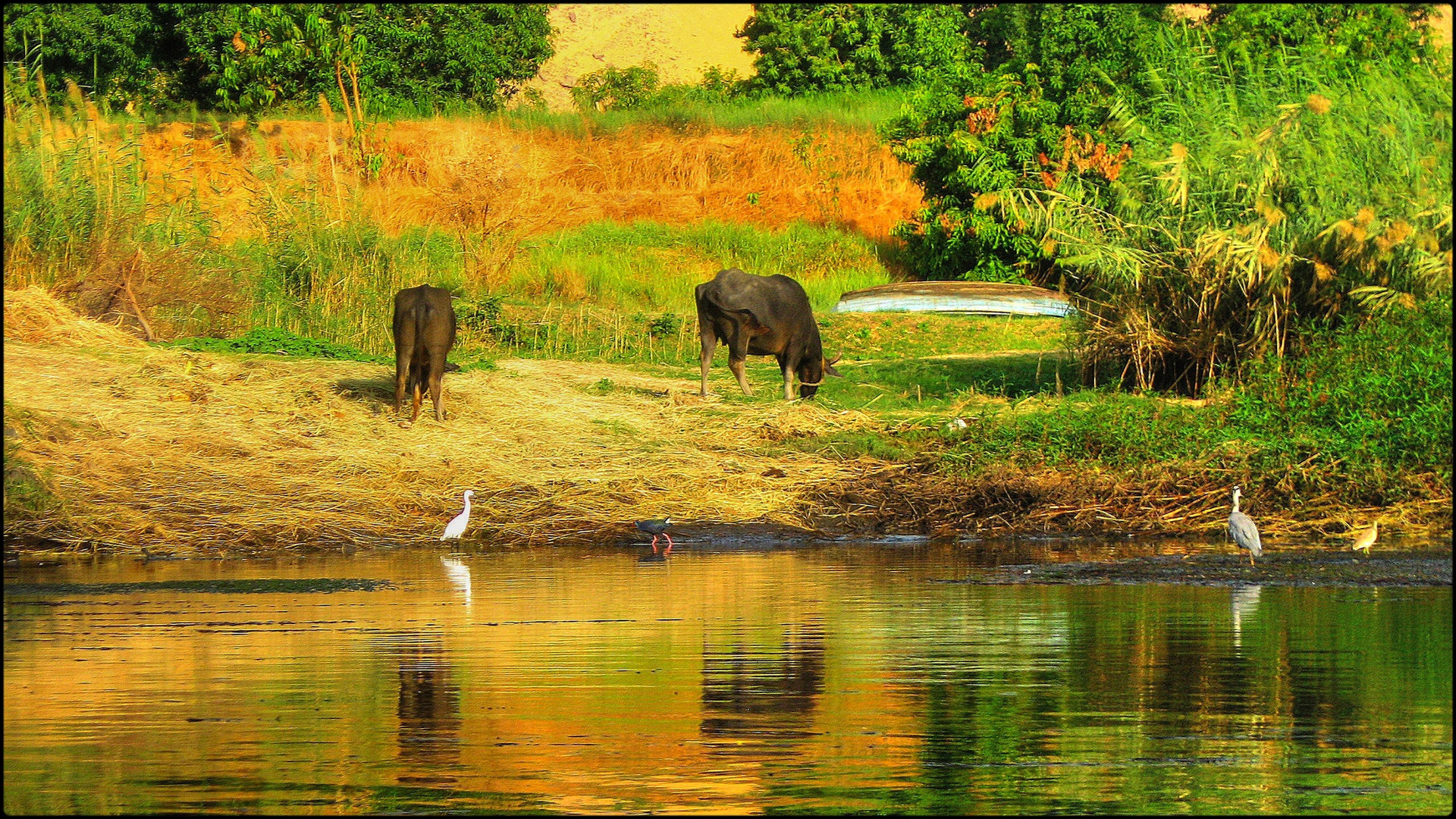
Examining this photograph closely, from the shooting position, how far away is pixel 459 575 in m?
10.7

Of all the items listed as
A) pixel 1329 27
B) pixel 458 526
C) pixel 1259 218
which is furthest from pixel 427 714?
pixel 1329 27

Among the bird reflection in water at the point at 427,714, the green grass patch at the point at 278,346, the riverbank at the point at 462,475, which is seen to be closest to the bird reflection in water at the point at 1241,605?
the riverbank at the point at 462,475

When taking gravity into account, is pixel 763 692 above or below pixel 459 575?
above

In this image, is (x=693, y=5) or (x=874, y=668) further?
(x=693, y=5)

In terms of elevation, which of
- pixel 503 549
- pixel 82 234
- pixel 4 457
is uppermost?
pixel 82 234

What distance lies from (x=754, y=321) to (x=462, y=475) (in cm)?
482

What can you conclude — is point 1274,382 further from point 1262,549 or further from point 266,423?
point 266,423

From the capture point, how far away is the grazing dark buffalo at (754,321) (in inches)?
678

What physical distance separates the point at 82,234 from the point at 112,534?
7211 mm

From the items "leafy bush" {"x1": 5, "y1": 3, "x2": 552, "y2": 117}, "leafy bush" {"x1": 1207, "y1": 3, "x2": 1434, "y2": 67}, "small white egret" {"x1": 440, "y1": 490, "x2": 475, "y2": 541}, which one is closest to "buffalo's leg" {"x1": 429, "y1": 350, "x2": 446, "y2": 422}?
"small white egret" {"x1": 440, "y1": 490, "x2": 475, "y2": 541}

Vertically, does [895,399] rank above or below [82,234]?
below

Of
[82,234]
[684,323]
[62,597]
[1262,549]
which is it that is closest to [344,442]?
[62,597]

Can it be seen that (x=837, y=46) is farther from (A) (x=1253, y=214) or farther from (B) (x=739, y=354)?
(A) (x=1253, y=214)

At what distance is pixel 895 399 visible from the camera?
17547mm
